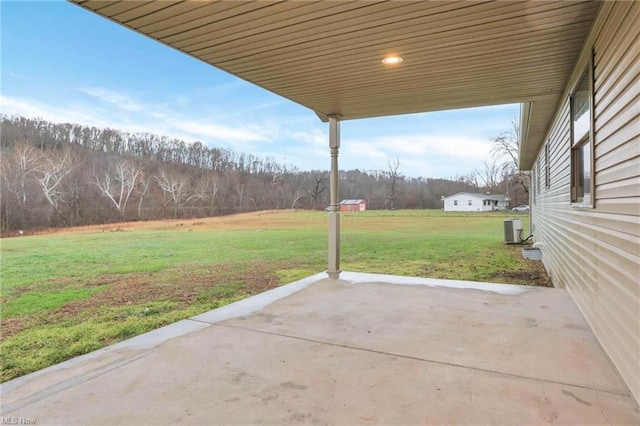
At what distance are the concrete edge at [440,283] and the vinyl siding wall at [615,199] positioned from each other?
4.11ft

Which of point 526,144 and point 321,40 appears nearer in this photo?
point 321,40

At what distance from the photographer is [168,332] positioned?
10.1 ft

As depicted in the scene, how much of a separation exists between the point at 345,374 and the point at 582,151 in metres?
3.15

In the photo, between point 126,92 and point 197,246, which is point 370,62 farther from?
point 126,92

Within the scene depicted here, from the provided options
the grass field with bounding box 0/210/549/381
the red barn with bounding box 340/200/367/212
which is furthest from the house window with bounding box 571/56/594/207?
the red barn with bounding box 340/200/367/212

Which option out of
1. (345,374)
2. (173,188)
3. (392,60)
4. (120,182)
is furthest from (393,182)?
(345,374)

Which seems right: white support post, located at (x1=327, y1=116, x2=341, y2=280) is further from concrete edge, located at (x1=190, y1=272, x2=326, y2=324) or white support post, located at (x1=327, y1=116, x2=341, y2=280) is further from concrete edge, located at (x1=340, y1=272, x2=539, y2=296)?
concrete edge, located at (x1=190, y1=272, x2=326, y2=324)

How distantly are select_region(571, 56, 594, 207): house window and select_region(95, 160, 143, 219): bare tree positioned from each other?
15315 mm

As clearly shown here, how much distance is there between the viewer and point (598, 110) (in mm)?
2586

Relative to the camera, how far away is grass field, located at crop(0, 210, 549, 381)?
12.8 feet

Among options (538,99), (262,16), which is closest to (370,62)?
(262,16)

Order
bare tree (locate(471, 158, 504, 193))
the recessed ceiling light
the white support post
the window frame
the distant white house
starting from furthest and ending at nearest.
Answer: the distant white house < bare tree (locate(471, 158, 504, 193)) < the white support post < the recessed ceiling light < the window frame

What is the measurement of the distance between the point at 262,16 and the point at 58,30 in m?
14.8

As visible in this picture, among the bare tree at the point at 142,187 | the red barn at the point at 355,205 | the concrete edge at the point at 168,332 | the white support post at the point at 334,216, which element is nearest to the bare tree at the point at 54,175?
the bare tree at the point at 142,187
